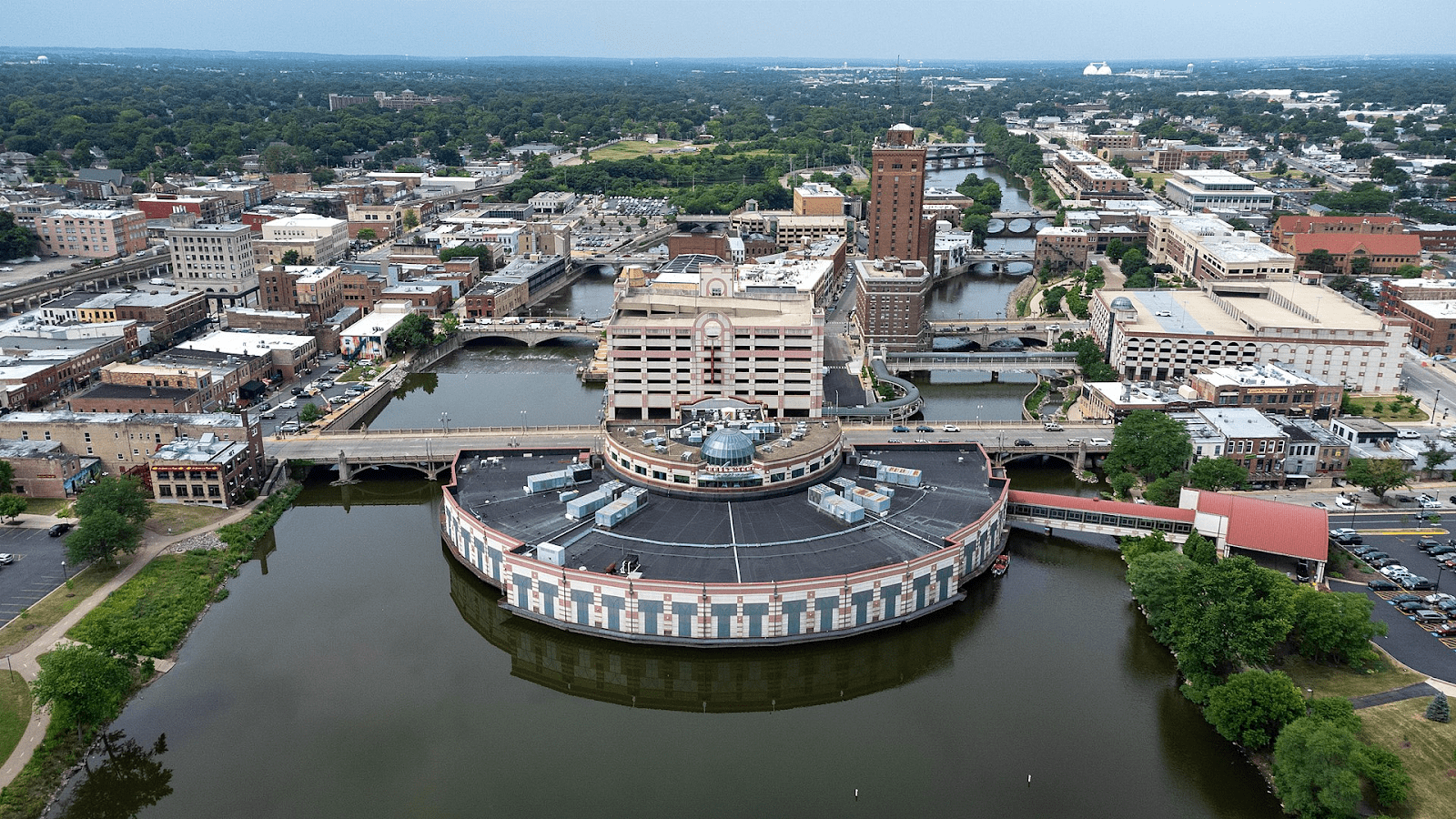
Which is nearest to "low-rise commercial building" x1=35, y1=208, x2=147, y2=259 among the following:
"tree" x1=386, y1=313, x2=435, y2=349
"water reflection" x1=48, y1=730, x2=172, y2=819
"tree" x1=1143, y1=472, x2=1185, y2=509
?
"tree" x1=386, y1=313, x2=435, y2=349

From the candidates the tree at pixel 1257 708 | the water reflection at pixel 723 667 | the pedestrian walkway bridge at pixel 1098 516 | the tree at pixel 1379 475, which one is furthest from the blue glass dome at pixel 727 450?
the tree at pixel 1379 475

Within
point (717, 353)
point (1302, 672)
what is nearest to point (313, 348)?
point (717, 353)

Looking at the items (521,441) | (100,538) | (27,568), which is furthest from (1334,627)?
(27,568)

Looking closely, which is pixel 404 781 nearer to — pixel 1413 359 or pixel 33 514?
pixel 33 514

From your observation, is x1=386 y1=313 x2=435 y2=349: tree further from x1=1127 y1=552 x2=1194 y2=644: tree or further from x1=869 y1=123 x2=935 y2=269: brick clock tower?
x1=1127 y1=552 x2=1194 y2=644: tree

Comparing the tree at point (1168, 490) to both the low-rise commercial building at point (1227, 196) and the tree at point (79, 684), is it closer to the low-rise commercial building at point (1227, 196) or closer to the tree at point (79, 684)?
the tree at point (79, 684)

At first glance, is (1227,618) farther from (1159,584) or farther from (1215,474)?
(1215,474)
